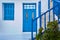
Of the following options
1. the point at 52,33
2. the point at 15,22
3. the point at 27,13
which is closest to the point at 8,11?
the point at 15,22

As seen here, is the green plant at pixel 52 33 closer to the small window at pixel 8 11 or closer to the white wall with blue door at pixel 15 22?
the white wall with blue door at pixel 15 22

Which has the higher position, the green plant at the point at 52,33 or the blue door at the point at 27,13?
the blue door at the point at 27,13

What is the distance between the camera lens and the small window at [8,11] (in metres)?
15.8

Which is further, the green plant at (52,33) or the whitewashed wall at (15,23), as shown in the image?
the whitewashed wall at (15,23)

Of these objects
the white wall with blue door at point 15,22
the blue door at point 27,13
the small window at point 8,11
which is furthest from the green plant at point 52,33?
the small window at point 8,11

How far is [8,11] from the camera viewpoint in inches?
623

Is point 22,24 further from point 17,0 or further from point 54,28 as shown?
point 54,28

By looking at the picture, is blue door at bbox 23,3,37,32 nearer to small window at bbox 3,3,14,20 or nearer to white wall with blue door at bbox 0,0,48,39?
white wall with blue door at bbox 0,0,48,39

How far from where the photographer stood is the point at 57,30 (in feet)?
22.5

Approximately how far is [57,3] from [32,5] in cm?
823

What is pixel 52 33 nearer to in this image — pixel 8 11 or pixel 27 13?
pixel 27 13

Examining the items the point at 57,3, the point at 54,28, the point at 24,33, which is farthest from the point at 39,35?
the point at 24,33

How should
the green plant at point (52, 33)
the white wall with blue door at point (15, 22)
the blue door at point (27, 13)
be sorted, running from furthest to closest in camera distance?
1. the blue door at point (27, 13)
2. the white wall with blue door at point (15, 22)
3. the green plant at point (52, 33)

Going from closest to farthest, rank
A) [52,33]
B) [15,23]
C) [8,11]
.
Result: [52,33], [15,23], [8,11]
